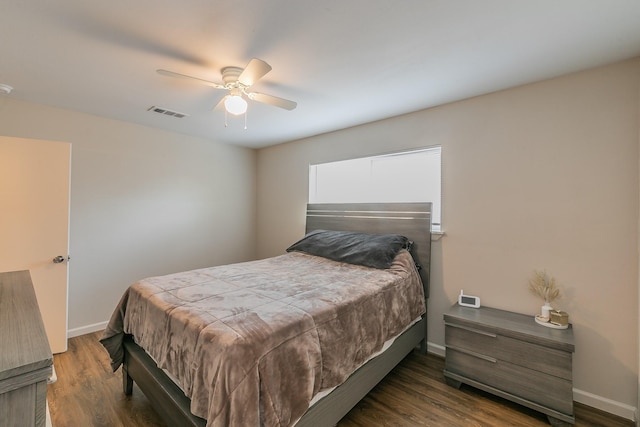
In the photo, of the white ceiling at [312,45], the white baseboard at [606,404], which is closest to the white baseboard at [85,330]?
the white ceiling at [312,45]

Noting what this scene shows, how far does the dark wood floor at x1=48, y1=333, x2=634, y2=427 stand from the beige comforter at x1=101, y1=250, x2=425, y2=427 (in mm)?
330

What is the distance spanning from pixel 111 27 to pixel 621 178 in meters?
3.45

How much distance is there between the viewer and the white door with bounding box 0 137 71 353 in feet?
8.17

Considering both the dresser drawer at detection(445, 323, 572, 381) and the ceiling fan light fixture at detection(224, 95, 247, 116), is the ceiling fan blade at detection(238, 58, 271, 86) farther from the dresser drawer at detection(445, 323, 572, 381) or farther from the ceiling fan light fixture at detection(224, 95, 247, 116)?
the dresser drawer at detection(445, 323, 572, 381)

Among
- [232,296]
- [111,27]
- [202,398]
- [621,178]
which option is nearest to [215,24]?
[111,27]

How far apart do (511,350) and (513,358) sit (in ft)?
0.17

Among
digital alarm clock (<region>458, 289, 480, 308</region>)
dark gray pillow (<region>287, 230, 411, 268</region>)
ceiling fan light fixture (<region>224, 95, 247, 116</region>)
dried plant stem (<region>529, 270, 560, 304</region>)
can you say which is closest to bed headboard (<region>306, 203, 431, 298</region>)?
dark gray pillow (<region>287, 230, 411, 268</region>)

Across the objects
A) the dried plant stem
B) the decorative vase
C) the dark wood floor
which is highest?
the dried plant stem

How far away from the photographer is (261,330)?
1373 mm

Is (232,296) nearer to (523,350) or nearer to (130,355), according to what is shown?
(130,355)

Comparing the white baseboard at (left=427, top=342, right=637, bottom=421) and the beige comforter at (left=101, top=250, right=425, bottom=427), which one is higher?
the beige comforter at (left=101, top=250, right=425, bottom=427)

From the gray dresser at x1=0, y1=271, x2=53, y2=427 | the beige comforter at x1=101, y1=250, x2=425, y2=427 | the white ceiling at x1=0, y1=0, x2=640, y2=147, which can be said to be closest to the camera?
the gray dresser at x1=0, y1=271, x2=53, y2=427

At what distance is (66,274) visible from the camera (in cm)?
276

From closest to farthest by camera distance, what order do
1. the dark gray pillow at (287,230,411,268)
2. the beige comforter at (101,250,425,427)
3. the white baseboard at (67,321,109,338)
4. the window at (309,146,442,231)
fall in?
the beige comforter at (101,250,425,427) → the dark gray pillow at (287,230,411,268) → the window at (309,146,442,231) → the white baseboard at (67,321,109,338)
